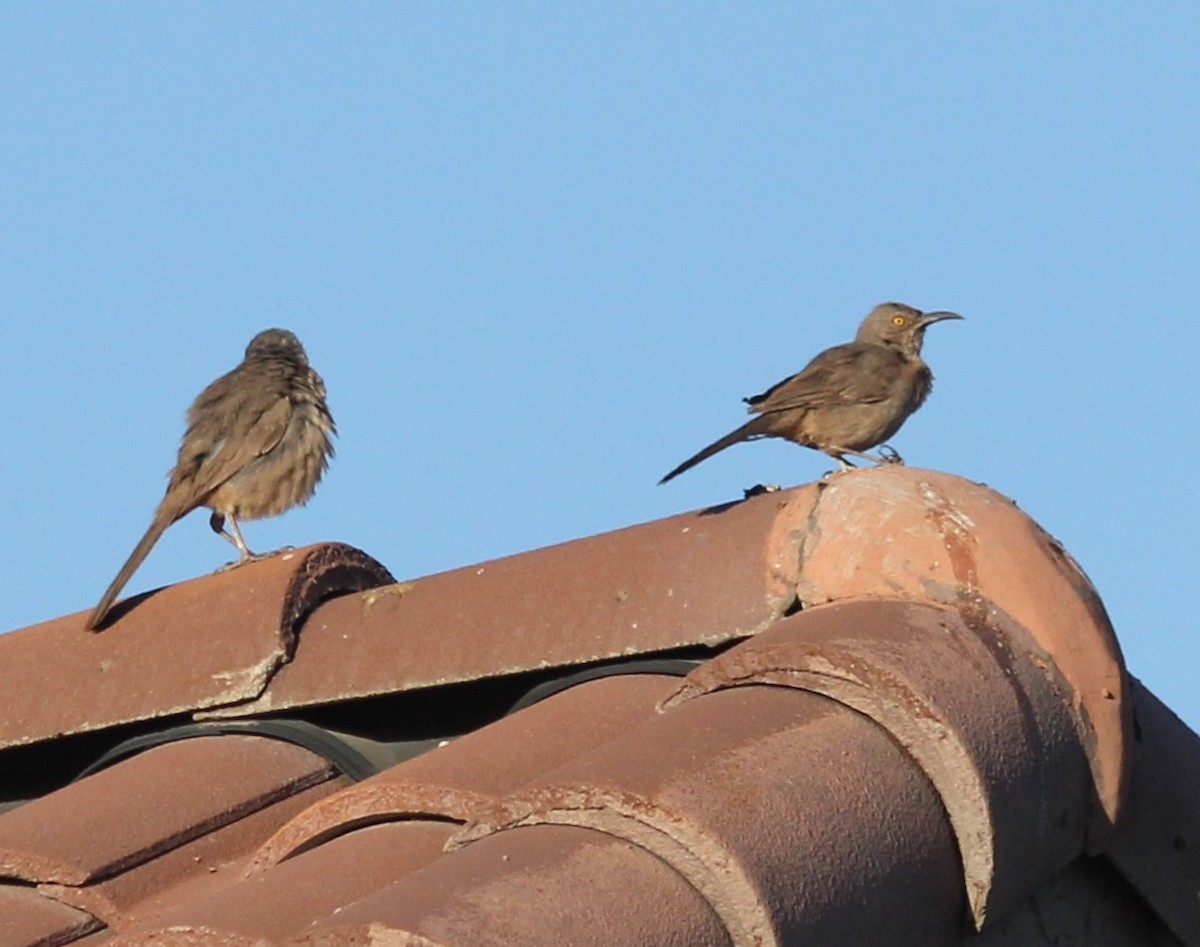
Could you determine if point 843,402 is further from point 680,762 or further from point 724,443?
point 680,762

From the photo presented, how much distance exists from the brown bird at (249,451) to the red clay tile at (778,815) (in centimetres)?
577

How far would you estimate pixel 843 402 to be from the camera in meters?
8.13

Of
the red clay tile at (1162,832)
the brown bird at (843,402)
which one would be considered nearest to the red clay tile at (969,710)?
the red clay tile at (1162,832)

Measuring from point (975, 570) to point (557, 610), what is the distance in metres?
0.95

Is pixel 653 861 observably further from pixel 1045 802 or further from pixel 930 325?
pixel 930 325

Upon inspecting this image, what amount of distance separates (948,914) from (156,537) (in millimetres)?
5766

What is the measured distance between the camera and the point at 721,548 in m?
3.94

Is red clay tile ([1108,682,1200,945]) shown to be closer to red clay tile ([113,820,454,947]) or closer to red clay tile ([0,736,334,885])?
red clay tile ([113,820,454,947])

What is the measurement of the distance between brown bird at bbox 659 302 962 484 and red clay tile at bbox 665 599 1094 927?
14.1ft


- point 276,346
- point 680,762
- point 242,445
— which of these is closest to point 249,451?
point 242,445

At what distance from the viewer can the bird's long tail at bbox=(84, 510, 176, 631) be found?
17.0ft

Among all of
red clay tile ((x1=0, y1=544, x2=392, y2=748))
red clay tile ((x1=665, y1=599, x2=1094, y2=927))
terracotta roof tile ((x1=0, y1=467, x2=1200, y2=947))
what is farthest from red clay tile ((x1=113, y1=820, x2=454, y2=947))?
red clay tile ((x1=0, y1=544, x2=392, y2=748))

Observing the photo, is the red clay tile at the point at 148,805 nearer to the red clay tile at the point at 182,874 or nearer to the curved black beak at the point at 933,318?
the red clay tile at the point at 182,874

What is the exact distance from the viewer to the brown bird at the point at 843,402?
798 cm
